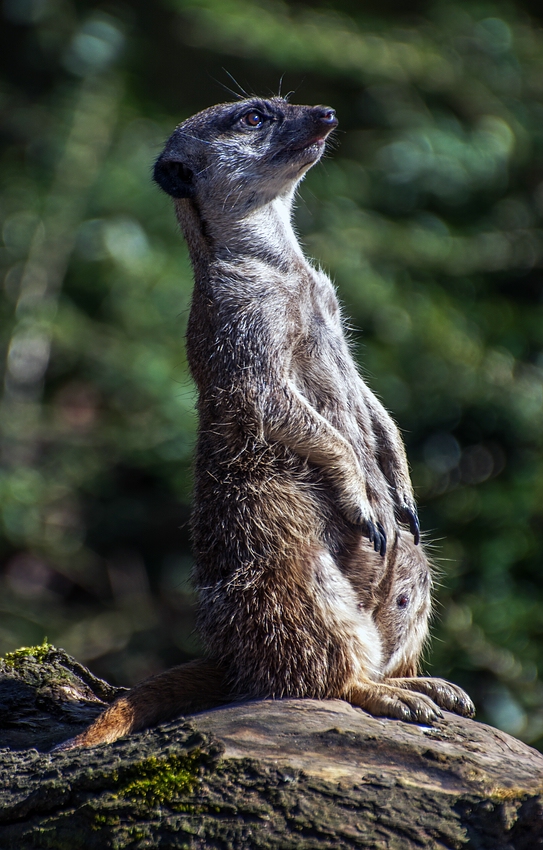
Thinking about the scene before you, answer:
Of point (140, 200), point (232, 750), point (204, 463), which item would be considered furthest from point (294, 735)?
point (140, 200)

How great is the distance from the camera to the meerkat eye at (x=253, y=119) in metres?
3.91

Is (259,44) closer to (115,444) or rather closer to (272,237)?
(115,444)

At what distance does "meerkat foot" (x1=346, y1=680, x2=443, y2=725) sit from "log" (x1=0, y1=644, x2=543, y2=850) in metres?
0.08

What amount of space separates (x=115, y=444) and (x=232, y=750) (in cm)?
411

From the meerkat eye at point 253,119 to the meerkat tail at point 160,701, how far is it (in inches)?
87.2

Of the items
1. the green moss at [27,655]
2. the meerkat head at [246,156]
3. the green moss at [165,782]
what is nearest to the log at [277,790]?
the green moss at [165,782]

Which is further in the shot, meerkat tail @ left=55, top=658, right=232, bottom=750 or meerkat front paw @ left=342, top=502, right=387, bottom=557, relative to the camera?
meerkat front paw @ left=342, top=502, right=387, bottom=557

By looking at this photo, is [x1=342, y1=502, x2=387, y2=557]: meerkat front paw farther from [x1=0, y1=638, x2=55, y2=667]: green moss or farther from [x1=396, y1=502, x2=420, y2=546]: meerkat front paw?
[x1=0, y1=638, x2=55, y2=667]: green moss

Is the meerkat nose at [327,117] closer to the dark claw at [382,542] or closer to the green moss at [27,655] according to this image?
the dark claw at [382,542]

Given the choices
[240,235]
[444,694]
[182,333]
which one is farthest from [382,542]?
[182,333]

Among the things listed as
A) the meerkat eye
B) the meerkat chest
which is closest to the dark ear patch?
the meerkat eye

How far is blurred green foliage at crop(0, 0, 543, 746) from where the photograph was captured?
19.3ft

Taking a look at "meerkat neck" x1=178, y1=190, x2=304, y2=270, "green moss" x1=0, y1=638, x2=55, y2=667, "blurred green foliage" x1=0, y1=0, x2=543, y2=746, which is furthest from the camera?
"blurred green foliage" x1=0, y1=0, x2=543, y2=746

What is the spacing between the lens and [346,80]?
25.4ft
